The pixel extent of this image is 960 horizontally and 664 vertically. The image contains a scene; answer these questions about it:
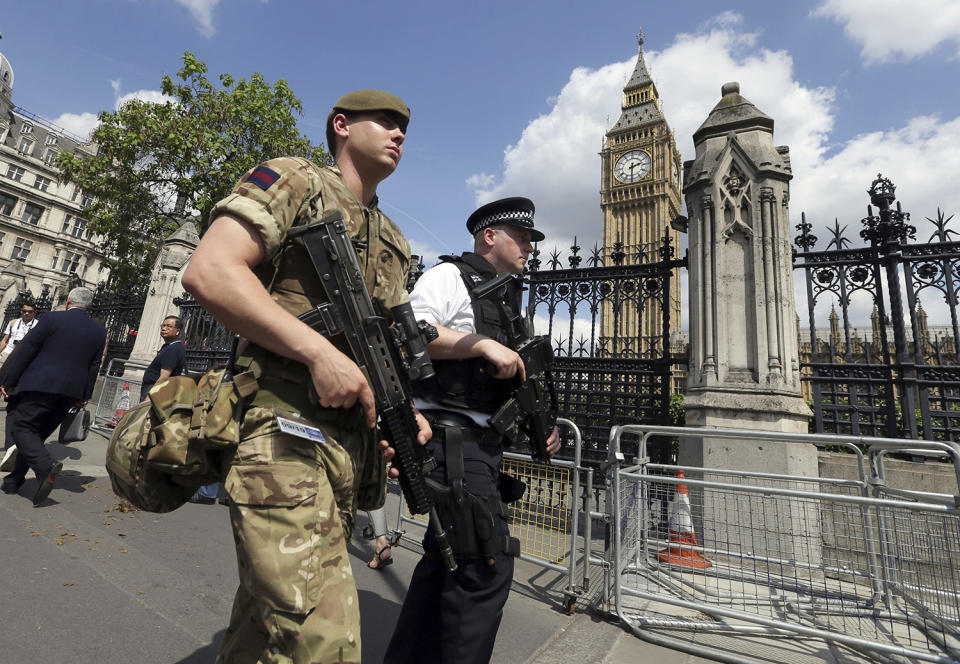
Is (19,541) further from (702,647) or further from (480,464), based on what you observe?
(702,647)

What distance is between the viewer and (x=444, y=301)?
6.86ft

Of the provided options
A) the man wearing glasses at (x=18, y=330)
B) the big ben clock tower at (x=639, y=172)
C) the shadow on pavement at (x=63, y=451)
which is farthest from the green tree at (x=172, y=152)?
the big ben clock tower at (x=639, y=172)

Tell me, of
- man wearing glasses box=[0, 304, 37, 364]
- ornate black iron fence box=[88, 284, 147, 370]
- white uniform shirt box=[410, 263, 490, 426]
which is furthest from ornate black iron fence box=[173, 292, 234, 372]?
white uniform shirt box=[410, 263, 490, 426]

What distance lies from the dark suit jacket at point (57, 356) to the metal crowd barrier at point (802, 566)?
5.09 metres

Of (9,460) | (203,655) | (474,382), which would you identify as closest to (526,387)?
(474,382)

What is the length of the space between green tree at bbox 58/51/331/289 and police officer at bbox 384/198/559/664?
14928mm

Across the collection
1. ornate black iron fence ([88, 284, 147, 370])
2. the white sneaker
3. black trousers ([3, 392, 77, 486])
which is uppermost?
ornate black iron fence ([88, 284, 147, 370])

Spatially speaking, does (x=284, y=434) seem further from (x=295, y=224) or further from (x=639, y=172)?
(x=639, y=172)

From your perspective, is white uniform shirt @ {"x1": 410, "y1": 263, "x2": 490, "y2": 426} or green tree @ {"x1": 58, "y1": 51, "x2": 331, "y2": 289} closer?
white uniform shirt @ {"x1": 410, "y1": 263, "x2": 490, "y2": 426}

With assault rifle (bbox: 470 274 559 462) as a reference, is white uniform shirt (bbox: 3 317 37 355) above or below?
above

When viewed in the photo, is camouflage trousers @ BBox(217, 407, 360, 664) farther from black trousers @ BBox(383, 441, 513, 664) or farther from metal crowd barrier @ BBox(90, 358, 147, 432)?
metal crowd barrier @ BBox(90, 358, 147, 432)

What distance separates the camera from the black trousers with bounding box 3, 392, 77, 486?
409 centimetres

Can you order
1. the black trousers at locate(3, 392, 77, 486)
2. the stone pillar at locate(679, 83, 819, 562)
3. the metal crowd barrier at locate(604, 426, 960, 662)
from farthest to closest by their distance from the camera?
the stone pillar at locate(679, 83, 819, 562)
the black trousers at locate(3, 392, 77, 486)
the metal crowd barrier at locate(604, 426, 960, 662)

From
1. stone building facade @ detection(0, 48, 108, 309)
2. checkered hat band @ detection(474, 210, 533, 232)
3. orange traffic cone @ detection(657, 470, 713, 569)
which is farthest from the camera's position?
stone building facade @ detection(0, 48, 108, 309)
